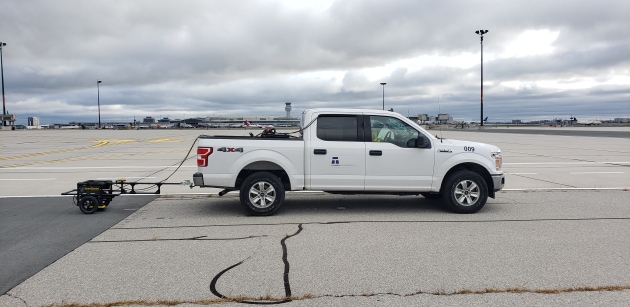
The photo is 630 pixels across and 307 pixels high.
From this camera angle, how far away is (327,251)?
6.18 metres

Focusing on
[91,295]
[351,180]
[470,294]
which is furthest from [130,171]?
[470,294]

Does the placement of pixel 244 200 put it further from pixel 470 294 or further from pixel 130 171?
pixel 130 171

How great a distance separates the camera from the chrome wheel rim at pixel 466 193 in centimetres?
855

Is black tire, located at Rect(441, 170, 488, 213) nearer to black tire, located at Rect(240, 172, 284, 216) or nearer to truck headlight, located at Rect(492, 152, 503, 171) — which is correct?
truck headlight, located at Rect(492, 152, 503, 171)

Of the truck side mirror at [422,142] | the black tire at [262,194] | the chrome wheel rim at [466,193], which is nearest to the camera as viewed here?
the black tire at [262,194]

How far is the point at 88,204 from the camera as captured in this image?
862 cm

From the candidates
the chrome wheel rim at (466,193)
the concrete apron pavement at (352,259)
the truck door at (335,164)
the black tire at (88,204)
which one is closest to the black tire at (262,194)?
the concrete apron pavement at (352,259)

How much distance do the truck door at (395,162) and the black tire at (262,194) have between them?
155 cm

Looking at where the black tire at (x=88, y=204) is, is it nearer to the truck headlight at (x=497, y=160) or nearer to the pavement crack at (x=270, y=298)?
the pavement crack at (x=270, y=298)

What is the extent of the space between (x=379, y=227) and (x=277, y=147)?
7.33 ft

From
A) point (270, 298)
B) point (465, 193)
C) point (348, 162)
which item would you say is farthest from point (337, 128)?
point (270, 298)

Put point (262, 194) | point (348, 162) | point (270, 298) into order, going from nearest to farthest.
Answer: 1. point (270, 298)
2. point (262, 194)
3. point (348, 162)

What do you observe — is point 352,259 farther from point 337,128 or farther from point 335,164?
point 337,128

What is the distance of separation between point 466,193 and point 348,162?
6.99 feet
